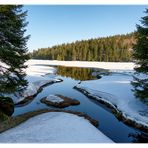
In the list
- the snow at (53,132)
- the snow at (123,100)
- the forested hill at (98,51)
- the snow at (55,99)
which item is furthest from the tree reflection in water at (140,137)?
the forested hill at (98,51)

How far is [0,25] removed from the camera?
18.8 meters

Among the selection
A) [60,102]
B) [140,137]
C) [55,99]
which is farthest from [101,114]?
[55,99]

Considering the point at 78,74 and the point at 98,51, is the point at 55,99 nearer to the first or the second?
the point at 78,74

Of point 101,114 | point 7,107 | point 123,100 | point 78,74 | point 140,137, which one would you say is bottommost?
point 140,137

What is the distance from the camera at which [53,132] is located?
51.6 ft

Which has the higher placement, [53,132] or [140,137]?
[53,132]

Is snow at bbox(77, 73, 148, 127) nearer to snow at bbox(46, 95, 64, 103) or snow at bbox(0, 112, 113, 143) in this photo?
snow at bbox(46, 95, 64, 103)

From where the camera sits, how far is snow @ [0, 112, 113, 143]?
14.4 m

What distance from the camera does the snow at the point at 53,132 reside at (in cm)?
1441

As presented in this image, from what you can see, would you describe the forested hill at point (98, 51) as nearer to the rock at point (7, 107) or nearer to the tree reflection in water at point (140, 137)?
the rock at point (7, 107)

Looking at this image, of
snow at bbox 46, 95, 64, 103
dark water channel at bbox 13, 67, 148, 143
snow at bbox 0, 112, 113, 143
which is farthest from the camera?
snow at bbox 46, 95, 64, 103

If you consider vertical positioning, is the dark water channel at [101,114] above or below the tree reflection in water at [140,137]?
above

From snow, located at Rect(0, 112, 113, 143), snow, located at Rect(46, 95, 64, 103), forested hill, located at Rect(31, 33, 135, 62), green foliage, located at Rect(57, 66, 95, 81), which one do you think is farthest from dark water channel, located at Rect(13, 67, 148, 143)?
forested hill, located at Rect(31, 33, 135, 62)

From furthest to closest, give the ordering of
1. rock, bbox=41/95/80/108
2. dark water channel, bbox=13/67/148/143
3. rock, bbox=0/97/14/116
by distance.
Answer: rock, bbox=41/95/80/108, rock, bbox=0/97/14/116, dark water channel, bbox=13/67/148/143
